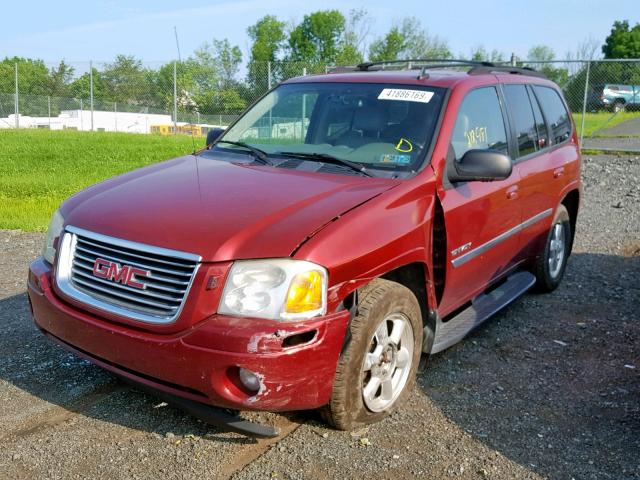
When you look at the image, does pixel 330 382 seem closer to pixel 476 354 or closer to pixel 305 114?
pixel 476 354

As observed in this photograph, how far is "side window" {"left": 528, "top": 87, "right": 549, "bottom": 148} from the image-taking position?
5492mm

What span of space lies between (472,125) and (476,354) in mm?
1579

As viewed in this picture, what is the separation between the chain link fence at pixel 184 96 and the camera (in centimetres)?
1859

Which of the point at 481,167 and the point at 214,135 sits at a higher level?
the point at 214,135

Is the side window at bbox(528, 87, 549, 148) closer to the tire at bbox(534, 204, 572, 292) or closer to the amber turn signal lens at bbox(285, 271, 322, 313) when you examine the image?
the tire at bbox(534, 204, 572, 292)

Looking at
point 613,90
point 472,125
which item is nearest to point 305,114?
point 472,125

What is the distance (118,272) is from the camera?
10.5 ft

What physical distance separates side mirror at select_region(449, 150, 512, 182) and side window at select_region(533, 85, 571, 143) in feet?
6.64

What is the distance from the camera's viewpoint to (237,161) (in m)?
4.30

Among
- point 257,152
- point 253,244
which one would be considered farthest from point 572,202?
point 253,244

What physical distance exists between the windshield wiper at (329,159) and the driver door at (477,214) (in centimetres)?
49

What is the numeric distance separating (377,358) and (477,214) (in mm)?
1328

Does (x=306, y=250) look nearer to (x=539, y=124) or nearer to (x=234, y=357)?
(x=234, y=357)

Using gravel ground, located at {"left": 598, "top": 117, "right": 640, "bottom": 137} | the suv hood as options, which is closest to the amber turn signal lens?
the suv hood
